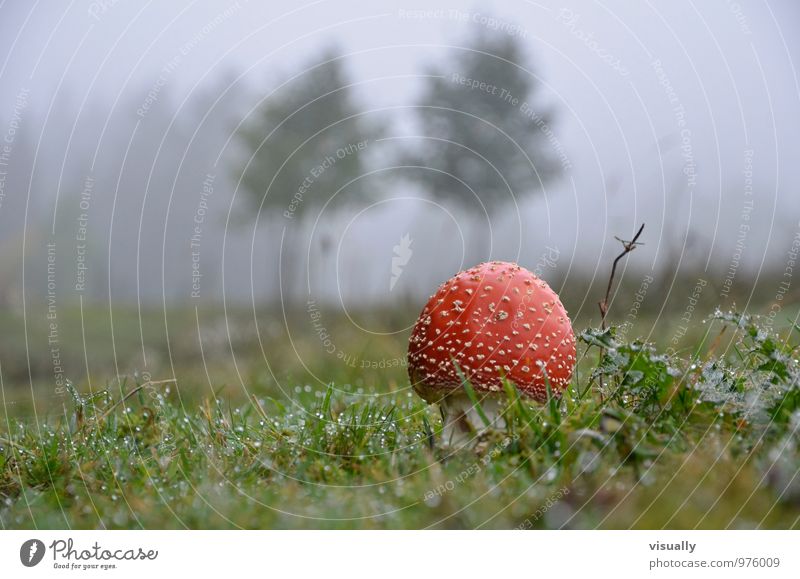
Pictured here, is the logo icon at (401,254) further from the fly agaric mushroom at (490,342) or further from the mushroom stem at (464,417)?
the mushroom stem at (464,417)

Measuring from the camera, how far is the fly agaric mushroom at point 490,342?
183 centimetres

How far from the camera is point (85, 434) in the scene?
2.11 metres

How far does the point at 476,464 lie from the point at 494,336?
1.04 feet

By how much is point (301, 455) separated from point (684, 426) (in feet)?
3.10

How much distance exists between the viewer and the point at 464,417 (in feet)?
6.48
